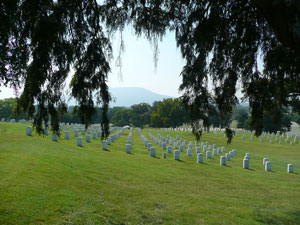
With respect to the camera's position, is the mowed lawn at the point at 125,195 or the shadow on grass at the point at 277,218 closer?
the mowed lawn at the point at 125,195

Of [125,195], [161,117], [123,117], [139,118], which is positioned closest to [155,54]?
[125,195]

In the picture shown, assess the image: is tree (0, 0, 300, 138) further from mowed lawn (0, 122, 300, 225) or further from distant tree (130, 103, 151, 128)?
distant tree (130, 103, 151, 128)

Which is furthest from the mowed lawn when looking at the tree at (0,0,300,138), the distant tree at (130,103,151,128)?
the distant tree at (130,103,151,128)

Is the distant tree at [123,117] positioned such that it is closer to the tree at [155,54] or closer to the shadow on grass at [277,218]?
the shadow on grass at [277,218]

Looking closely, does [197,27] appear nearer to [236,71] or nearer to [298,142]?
[236,71]

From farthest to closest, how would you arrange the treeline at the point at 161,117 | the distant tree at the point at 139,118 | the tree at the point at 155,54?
1. the distant tree at the point at 139,118
2. the treeline at the point at 161,117
3. the tree at the point at 155,54

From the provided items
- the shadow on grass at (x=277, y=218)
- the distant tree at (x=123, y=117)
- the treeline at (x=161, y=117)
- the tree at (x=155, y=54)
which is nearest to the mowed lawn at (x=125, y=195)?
the shadow on grass at (x=277, y=218)

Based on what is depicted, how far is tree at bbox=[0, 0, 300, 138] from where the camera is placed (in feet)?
15.8

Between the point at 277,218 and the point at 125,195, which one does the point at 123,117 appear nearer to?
the point at 125,195

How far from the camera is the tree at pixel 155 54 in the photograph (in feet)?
15.8

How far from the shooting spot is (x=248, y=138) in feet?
131

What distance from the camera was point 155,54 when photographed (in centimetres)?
577

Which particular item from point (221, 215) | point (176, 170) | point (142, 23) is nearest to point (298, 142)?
point (176, 170)

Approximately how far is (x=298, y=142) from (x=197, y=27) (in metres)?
37.0
